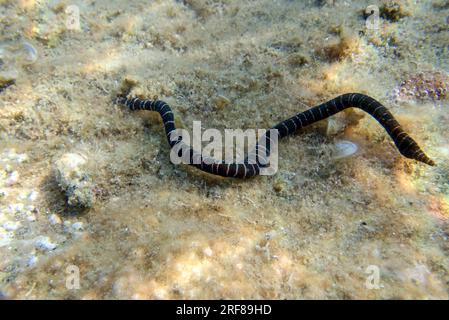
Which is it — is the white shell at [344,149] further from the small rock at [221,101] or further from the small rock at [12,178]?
the small rock at [12,178]

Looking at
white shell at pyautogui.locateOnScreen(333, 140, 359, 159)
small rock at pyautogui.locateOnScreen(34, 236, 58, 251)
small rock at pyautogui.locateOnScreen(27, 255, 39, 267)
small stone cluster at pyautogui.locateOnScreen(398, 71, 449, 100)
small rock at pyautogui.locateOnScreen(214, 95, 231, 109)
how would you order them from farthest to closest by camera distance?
small rock at pyautogui.locateOnScreen(214, 95, 231, 109), small stone cluster at pyautogui.locateOnScreen(398, 71, 449, 100), white shell at pyautogui.locateOnScreen(333, 140, 359, 159), small rock at pyautogui.locateOnScreen(34, 236, 58, 251), small rock at pyautogui.locateOnScreen(27, 255, 39, 267)

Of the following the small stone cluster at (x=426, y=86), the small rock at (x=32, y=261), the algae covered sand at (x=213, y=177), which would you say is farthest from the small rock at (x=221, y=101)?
the small rock at (x=32, y=261)

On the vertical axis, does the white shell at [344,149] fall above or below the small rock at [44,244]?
above

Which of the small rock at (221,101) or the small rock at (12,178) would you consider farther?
the small rock at (221,101)

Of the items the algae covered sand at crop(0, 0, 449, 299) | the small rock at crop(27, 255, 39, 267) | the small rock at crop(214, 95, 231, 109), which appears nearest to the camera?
the algae covered sand at crop(0, 0, 449, 299)

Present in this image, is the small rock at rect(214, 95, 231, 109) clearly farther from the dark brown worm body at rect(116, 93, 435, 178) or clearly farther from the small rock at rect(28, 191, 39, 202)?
the small rock at rect(28, 191, 39, 202)

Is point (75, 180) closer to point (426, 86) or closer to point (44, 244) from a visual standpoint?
point (44, 244)

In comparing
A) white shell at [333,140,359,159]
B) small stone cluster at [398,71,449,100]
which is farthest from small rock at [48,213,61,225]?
small stone cluster at [398,71,449,100]
